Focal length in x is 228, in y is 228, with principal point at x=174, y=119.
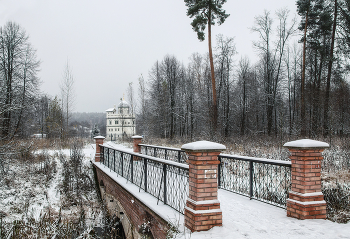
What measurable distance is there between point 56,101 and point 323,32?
22729 millimetres

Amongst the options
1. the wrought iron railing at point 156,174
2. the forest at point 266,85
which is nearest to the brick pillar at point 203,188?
the wrought iron railing at point 156,174

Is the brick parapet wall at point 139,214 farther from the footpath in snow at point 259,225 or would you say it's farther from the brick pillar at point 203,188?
the brick pillar at point 203,188

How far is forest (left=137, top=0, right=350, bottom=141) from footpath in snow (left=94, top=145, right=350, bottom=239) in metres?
8.17

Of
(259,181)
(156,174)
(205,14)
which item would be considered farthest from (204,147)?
(205,14)

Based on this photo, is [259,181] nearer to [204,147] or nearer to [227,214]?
[227,214]

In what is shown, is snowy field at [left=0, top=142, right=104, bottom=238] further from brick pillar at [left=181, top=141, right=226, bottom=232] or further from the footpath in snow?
brick pillar at [left=181, top=141, right=226, bottom=232]

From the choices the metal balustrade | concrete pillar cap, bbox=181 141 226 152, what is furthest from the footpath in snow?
concrete pillar cap, bbox=181 141 226 152

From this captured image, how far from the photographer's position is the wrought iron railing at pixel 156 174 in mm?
4410

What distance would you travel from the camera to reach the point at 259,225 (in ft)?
12.0

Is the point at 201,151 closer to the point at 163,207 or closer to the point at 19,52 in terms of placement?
the point at 163,207

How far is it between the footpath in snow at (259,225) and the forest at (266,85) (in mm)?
8172

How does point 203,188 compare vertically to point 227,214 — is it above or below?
above

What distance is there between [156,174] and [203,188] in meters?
3.58

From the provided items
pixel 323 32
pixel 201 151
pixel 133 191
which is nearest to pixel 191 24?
pixel 323 32
